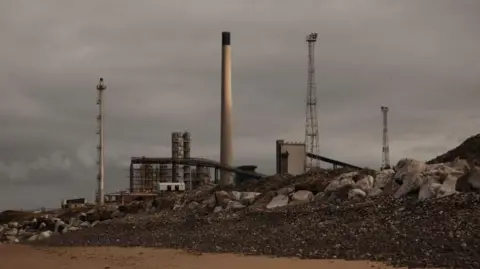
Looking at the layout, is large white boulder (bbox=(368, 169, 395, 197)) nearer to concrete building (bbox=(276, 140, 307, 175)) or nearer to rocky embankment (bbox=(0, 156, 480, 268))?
rocky embankment (bbox=(0, 156, 480, 268))

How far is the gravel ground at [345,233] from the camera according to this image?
A: 806 inches

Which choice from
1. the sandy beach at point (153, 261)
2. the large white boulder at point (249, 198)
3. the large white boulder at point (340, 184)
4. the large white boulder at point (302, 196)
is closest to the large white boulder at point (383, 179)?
the large white boulder at point (340, 184)

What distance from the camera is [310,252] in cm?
2331

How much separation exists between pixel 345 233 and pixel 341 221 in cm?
365

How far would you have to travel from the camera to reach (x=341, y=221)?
29.8 m

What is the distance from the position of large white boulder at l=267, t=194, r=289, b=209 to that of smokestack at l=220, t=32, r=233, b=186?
49.4 metres

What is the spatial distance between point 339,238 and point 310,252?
234 cm

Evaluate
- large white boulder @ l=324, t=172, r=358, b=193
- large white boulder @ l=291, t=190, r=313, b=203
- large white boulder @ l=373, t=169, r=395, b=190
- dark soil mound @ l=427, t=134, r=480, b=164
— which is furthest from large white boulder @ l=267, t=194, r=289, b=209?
dark soil mound @ l=427, t=134, r=480, b=164

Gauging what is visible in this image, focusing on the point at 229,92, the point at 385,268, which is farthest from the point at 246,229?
the point at 229,92

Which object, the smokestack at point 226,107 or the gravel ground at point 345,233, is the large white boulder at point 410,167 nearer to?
the gravel ground at point 345,233

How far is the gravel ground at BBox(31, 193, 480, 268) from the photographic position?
806 inches

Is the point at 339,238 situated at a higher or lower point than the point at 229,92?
lower

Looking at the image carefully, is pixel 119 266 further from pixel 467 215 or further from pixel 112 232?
pixel 112 232

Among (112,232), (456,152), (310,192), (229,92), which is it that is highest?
(229,92)
